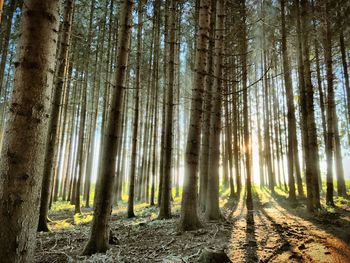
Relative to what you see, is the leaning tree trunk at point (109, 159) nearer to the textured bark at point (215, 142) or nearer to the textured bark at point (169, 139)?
the textured bark at point (215, 142)

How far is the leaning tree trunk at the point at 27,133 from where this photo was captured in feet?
6.27

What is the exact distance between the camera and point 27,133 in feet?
6.60

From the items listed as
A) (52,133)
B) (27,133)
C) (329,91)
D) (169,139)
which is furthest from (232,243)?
(329,91)

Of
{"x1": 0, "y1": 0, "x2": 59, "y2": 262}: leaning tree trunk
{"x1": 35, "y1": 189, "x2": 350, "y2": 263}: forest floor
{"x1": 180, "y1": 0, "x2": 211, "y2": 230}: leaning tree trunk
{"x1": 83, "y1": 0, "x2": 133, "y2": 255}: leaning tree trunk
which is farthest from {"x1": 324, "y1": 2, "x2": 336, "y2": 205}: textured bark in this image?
{"x1": 0, "y1": 0, "x2": 59, "y2": 262}: leaning tree trunk

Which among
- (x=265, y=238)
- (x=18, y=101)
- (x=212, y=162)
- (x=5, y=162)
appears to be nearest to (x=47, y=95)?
(x=18, y=101)

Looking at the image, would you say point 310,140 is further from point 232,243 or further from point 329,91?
point 232,243

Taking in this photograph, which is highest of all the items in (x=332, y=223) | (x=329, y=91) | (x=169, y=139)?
(x=329, y=91)

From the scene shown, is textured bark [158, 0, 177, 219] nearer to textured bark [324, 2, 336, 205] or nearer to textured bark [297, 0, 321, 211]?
textured bark [297, 0, 321, 211]

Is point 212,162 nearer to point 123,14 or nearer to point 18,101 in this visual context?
point 123,14

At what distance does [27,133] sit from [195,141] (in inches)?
183

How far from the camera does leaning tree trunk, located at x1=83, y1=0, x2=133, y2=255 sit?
4492mm

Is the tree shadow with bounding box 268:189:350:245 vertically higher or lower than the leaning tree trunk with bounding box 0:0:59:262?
lower

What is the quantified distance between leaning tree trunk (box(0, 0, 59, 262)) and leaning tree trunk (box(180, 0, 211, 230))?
4.46 metres

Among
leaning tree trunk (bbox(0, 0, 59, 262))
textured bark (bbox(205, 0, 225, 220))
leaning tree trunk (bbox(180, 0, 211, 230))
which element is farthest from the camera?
textured bark (bbox(205, 0, 225, 220))
